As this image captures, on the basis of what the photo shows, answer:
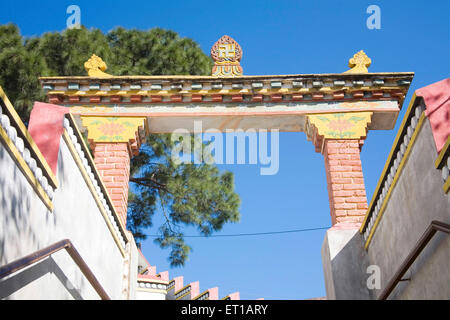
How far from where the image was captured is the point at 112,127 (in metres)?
9.91

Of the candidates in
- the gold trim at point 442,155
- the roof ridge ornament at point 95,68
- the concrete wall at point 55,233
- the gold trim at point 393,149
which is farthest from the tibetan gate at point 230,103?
the gold trim at point 442,155

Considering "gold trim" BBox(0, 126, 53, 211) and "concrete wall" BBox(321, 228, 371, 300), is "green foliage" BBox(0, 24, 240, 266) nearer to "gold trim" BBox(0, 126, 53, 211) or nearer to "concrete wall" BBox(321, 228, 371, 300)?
"concrete wall" BBox(321, 228, 371, 300)

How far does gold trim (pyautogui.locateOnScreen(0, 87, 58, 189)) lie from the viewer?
3.92 meters

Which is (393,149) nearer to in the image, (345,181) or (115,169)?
(345,181)

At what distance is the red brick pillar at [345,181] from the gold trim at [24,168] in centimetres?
518

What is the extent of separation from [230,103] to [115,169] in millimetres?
2369

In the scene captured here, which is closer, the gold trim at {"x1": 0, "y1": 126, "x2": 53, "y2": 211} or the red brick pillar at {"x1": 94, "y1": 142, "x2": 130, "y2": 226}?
the gold trim at {"x1": 0, "y1": 126, "x2": 53, "y2": 211}

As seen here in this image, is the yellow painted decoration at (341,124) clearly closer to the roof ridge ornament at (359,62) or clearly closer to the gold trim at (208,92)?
the gold trim at (208,92)

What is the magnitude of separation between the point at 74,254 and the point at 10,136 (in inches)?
62.7

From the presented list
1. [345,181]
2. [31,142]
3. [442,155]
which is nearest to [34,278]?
[31,142]

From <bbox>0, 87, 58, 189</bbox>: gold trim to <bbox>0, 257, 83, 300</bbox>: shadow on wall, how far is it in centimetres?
68

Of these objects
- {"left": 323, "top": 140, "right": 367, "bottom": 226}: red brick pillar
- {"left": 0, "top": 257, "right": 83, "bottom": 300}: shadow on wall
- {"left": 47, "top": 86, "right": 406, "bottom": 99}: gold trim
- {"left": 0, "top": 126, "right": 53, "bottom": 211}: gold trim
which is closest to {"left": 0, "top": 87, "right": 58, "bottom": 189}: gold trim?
{"left": 0, "top": 126, "right": 53, "bottom": 211}: gold trim
